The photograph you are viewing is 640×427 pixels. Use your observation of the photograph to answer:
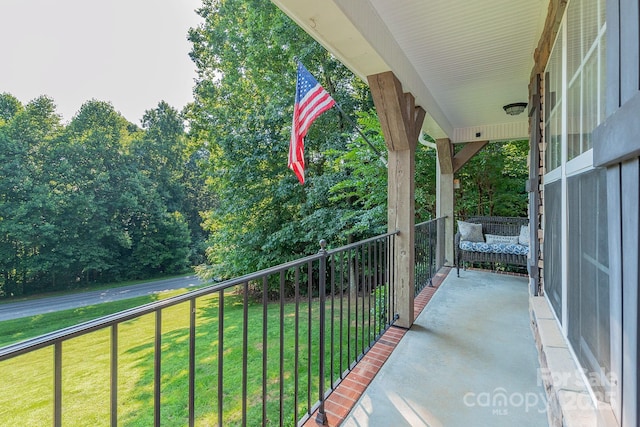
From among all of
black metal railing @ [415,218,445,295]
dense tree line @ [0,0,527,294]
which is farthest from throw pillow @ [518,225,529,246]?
dense tree line @ [0,0,527,294]

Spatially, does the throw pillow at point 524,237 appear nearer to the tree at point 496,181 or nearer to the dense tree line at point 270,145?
the dense tree line at point 270,145

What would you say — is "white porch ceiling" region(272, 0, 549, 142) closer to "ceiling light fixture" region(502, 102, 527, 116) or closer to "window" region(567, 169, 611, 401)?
"ceiling light fixture" region(502, 102, 527, 116)

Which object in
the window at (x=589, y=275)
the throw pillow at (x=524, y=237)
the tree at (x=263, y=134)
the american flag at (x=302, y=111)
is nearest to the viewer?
the window at (x=589, y=275)

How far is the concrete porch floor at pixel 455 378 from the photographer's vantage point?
1.74m

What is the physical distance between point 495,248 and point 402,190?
2.58m

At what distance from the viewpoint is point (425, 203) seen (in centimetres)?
662

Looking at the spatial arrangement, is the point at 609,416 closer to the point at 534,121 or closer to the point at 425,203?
the point at 534,121

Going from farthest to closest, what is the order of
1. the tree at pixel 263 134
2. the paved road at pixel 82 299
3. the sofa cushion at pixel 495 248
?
the paved road at pixel 82 299, the tree at pixel 263 134, the sofa cushion at pixel 495 248

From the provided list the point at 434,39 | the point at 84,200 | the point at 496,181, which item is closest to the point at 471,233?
the point at 496,181

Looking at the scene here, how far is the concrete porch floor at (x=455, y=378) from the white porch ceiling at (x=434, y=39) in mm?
2275

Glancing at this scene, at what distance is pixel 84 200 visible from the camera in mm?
15086

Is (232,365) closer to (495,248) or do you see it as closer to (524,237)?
(495,248)

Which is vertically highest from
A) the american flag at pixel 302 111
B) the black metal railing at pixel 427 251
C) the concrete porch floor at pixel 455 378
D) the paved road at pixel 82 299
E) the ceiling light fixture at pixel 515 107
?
the ceiling light fixture at pixel 515 107

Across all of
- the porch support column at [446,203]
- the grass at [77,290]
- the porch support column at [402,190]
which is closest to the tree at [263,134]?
the porch support column at [446,203]
